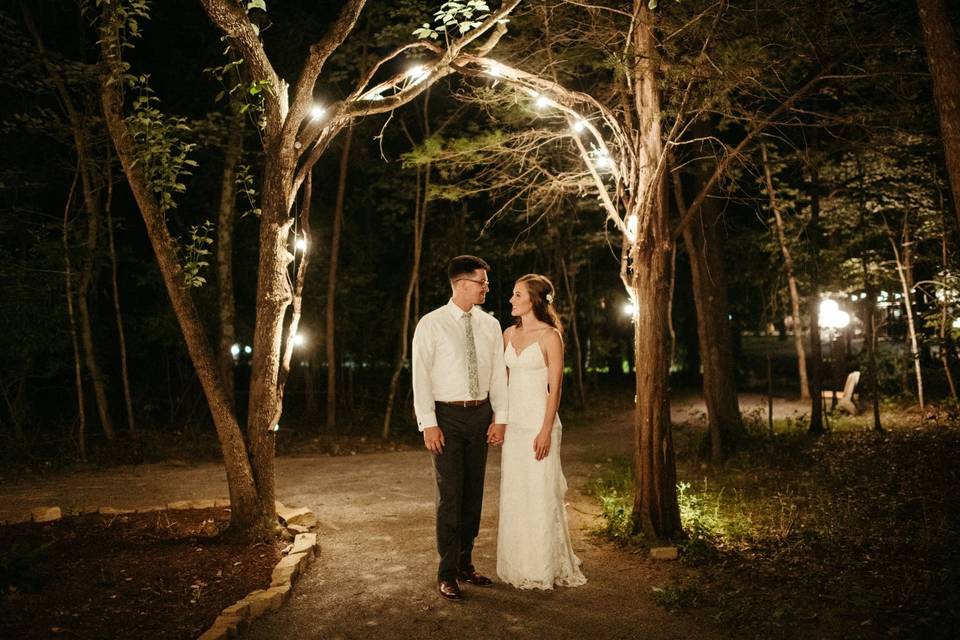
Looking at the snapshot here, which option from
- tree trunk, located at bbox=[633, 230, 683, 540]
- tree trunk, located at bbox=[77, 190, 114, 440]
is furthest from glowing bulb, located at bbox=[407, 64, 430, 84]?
tree trunk, located at bbox=[77, 190, 114, 440]

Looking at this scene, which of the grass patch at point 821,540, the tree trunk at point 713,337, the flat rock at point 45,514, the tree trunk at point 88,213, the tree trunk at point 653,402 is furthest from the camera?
the tree trunk at point 88,213

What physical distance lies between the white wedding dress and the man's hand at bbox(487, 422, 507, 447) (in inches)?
4.0

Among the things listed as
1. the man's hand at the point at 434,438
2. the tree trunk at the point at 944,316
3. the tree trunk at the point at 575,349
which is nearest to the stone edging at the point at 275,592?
the man's hand at the point at 434,438

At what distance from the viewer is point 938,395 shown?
16250mm

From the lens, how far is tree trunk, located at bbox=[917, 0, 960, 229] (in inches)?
190

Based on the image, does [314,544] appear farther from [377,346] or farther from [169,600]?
[377,346]

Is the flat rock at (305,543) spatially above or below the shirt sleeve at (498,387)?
below

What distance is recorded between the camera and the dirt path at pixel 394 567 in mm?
4078

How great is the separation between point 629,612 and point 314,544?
282cm

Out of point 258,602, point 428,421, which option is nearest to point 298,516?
point 258,602

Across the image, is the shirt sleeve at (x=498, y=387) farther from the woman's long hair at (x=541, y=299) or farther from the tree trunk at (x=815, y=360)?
the tree trunk at (x=815, y=360)

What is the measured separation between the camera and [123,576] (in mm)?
4781

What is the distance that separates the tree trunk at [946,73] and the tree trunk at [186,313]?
5.74 meters

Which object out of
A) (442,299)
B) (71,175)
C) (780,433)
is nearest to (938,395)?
(780,433)
